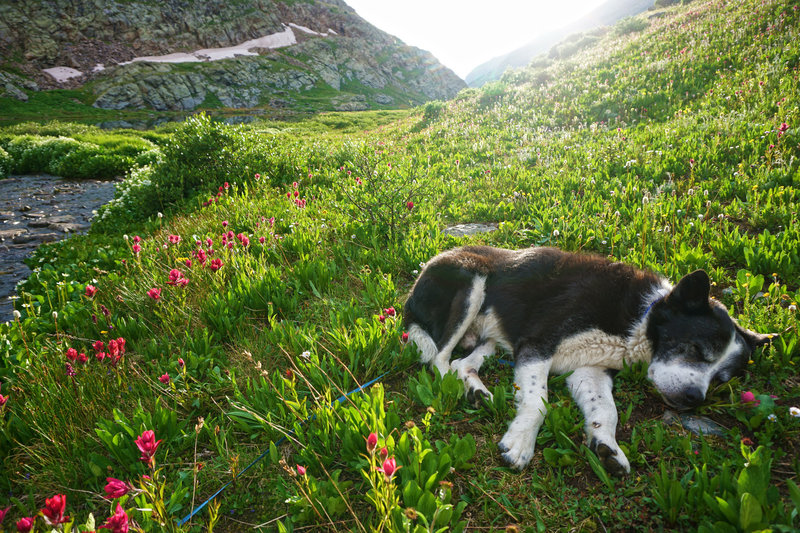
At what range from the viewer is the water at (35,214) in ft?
19.8

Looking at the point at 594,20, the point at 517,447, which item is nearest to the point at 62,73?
the point at 517,447

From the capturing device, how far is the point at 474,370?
10.6 ft

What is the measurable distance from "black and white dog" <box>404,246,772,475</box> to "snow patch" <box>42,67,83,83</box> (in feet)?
279

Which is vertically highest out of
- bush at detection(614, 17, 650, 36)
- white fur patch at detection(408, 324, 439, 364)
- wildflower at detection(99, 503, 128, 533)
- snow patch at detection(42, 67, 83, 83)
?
snow patch at detection(42, 67, 83, 83)

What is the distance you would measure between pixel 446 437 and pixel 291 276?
307cm

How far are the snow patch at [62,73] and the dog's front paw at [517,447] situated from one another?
8634cm

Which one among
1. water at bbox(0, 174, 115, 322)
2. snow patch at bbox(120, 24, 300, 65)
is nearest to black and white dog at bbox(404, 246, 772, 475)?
water at bbox(0, 174, 115, 322)

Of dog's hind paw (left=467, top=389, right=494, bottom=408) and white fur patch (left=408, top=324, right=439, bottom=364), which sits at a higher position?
white fur patch (left=408, top=324, right=439, bottom=364)

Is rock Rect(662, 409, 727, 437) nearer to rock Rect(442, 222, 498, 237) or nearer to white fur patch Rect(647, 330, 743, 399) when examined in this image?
white fur patch Rect(647, 330, 743, 399)

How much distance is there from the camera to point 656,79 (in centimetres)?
1126

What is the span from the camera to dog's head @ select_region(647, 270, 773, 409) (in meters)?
2.58

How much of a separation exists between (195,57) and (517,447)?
10121cm

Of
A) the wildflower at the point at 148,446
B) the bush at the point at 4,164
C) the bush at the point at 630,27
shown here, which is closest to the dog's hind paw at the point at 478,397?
the wildflower at the point at 148,446

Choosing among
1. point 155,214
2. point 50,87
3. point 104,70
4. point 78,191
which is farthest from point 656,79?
point 104,70
